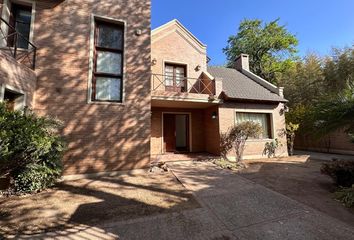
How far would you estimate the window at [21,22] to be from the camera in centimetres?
623

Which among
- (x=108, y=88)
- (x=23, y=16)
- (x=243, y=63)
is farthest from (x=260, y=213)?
(x=243, y=63)

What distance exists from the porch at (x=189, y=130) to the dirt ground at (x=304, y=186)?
3364 mm

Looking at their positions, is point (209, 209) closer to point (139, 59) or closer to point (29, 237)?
point (29, 237)

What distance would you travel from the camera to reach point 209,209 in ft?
12.8

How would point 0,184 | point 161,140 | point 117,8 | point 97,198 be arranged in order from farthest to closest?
point 161,140
point 117,8
point 0,184
point 97,198

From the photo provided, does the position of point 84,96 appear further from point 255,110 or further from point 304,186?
point 255,110

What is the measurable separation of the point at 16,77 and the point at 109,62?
2892 millimetres

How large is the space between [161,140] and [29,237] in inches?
309

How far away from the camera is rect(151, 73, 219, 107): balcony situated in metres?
8.73

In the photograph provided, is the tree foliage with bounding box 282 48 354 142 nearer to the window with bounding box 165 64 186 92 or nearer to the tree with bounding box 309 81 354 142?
the tree with bounding box 309 81 354 142

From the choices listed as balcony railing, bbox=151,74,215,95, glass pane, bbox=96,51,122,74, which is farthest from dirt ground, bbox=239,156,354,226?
glass pane, bbox=96,51,122,74

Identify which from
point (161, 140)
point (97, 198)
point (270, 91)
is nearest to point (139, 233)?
point (97, 198)

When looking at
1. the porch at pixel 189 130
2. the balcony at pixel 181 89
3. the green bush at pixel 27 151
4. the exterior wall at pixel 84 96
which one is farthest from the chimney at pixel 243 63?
the green bush at pixel 27 151

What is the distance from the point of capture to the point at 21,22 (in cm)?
639
